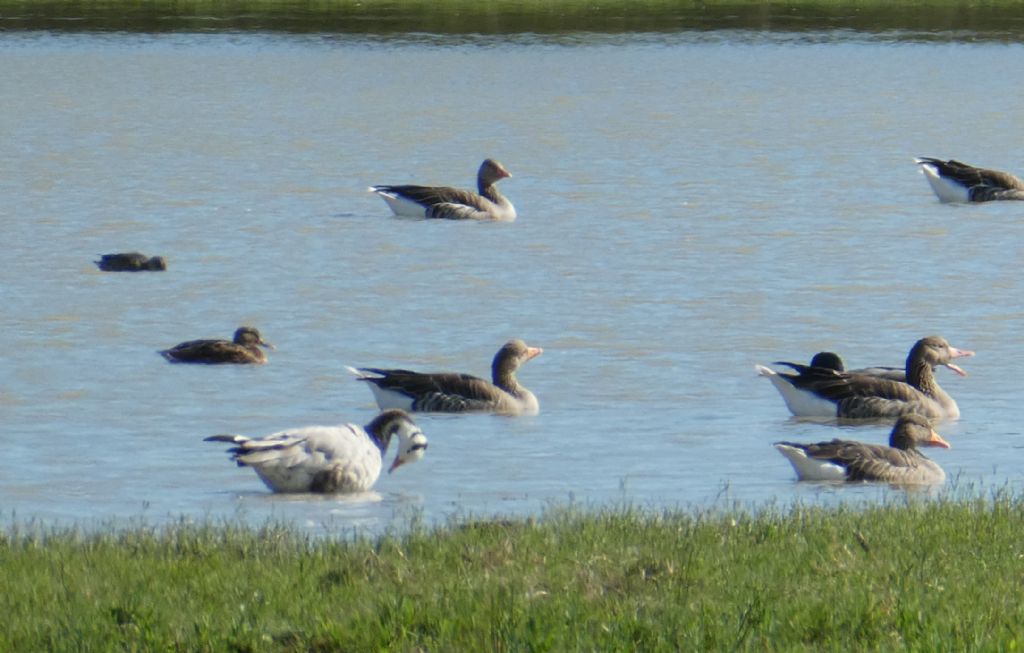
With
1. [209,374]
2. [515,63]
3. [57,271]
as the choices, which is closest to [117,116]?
[515,63]

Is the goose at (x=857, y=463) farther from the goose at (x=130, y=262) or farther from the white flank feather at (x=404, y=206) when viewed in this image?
the white flank feather at (x=404, y=206)

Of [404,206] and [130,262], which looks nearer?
[130,262]

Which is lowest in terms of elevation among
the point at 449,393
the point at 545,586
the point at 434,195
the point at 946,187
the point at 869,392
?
the point at 434,195

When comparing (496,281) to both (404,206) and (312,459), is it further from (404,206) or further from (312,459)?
(312,459)

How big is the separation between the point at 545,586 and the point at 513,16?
74015mm

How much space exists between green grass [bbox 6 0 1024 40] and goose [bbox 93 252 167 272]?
51.0 meters

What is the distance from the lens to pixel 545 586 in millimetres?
9125

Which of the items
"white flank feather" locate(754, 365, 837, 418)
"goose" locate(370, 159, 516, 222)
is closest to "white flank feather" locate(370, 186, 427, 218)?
"goose" locate(370, 159, 516, 222)

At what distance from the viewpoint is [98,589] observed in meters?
9.25

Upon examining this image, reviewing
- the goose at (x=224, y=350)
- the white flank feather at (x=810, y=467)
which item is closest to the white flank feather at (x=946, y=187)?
the goose at (x=224, y=350)

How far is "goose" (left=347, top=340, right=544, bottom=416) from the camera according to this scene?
16.8 metres

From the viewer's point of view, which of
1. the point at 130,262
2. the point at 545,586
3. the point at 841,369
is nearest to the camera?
the point at 545,586

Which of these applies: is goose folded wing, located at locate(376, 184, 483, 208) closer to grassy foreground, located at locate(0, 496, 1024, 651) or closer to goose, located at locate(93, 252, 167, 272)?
goose, located at locate(93, 252, 167, 272)

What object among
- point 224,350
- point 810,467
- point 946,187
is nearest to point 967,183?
point 946,187
